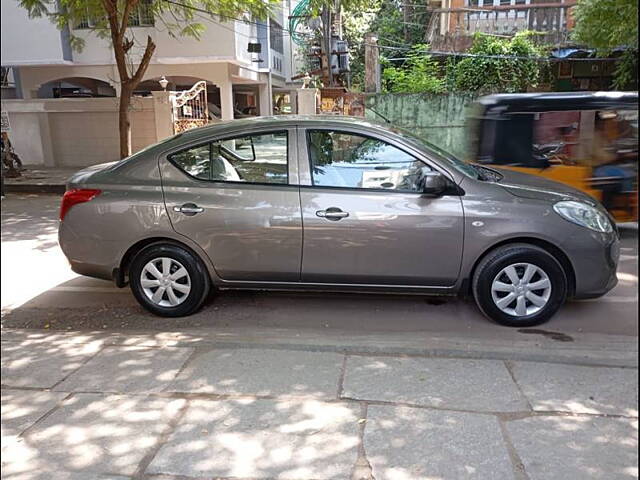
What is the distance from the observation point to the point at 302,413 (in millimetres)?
2920

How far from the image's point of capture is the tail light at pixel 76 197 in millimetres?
4305

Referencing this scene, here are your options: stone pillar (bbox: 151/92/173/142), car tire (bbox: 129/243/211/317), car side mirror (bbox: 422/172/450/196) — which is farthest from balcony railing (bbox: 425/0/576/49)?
stone pillar (bbox: 151/92/173/142)

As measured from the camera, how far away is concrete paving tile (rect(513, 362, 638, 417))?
9.59 ft

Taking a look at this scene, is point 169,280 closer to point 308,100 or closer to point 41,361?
point 41,361

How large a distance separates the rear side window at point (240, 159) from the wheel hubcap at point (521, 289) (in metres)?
1.89

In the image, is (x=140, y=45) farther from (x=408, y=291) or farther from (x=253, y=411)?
(x=253, y=411)

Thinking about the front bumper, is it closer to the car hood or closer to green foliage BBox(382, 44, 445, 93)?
the car hood

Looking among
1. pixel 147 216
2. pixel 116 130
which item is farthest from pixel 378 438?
pixel 116 130

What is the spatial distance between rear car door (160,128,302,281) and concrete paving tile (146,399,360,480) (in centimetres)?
143

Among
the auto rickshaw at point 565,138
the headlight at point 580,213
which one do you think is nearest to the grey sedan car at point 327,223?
the headlight at point 580,213

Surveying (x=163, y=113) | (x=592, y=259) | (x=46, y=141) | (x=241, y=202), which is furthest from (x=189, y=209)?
(x=46, y=141)

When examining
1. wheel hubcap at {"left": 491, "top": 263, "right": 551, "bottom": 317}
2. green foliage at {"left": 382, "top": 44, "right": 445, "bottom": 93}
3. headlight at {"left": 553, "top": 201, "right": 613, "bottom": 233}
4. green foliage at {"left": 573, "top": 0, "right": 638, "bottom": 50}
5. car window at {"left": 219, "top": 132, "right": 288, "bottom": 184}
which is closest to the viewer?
green foliage at {"left": 573, "top": 0, "right": 638, "bottom": 50}

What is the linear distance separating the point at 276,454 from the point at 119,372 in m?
1.39

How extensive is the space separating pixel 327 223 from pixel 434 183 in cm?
85
